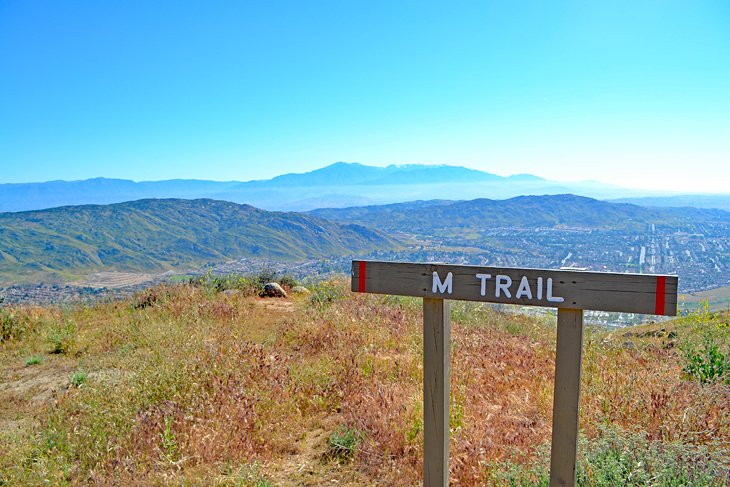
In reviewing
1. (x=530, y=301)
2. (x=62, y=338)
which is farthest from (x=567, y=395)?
(x=62, y=338)

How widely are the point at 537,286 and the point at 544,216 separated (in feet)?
281

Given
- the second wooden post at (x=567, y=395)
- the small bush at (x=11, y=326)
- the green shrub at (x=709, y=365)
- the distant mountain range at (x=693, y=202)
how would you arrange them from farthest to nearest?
the distant mountain range at (x=693, y=202)
the small bush at (x=11, y=326)
the green shrub at (x=709, y=365)
the second wooden post at (x=567, y=395)

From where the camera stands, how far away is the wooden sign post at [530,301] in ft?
8.11

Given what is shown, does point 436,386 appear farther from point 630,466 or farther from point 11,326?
point 11,326

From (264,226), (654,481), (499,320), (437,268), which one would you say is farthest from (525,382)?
(264,226)

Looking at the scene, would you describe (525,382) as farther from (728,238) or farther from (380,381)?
(728,238)

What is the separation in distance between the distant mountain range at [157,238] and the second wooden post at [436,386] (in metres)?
77.0

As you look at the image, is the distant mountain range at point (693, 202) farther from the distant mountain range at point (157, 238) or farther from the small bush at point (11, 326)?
the small bush at point (11, 326)

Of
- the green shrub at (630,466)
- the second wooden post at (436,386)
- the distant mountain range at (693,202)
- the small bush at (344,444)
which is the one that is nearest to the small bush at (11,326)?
the small bush at (344,444)

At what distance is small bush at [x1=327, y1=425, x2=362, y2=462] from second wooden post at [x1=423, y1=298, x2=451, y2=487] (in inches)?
50.4

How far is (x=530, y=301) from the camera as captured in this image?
8.65ft

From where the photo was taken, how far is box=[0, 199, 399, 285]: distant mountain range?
9194 centimetres

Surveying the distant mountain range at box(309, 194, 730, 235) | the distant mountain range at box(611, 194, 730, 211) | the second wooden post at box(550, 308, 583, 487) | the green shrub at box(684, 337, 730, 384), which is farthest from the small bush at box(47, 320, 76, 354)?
the distant mountain range at box(611, 194, 730, 211)

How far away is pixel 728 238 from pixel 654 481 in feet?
149
